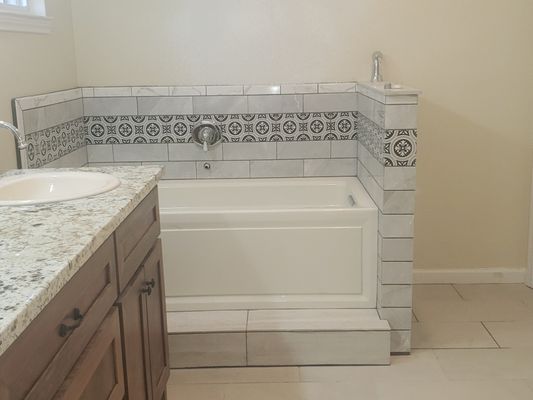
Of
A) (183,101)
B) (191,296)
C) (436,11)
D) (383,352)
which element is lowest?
(383,352)

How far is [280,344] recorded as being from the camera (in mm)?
2584

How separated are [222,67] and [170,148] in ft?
1.72

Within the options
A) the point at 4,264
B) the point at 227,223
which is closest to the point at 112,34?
the point at 227,223

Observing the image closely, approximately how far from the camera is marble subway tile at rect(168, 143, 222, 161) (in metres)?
3.48

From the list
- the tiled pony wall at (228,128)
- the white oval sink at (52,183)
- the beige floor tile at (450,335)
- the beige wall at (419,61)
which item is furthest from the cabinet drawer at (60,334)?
the beige wall at (419,61)

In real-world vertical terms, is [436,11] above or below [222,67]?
above

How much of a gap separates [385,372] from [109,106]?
1983 millimetres

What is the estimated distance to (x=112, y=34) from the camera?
3.35 m

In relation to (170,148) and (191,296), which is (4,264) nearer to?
(191,296)

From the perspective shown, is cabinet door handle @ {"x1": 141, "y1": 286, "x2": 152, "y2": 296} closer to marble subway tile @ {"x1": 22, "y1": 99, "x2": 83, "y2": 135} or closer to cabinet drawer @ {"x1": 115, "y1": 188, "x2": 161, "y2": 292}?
cabinet drawer @ {"x1": 115, "y1": 188, "x2": 161, "y2": 292}

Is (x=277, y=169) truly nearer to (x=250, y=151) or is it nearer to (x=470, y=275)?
(x=250, y=151)

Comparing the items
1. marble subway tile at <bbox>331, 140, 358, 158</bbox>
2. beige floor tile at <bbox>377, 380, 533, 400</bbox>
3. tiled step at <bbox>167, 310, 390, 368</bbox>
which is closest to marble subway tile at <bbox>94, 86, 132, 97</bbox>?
marble subway tile at <bbox>331, 140, 358, 158</bbox>

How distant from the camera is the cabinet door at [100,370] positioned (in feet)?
3.88

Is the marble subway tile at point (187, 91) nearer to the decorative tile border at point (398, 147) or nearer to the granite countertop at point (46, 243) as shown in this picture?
the decorative tile border at point (398, 147)
